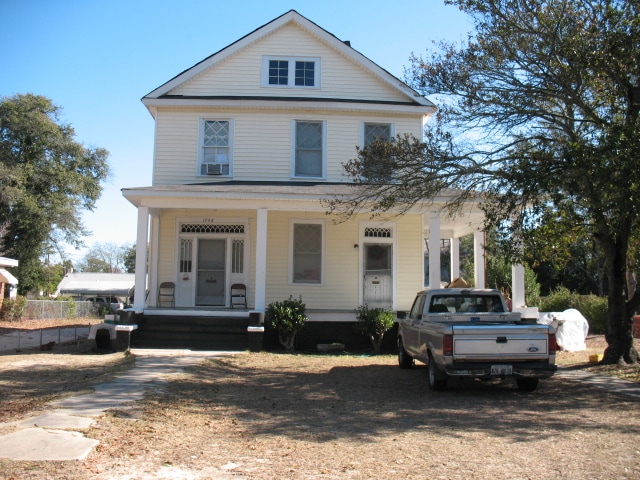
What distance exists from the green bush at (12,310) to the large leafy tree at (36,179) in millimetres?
5979

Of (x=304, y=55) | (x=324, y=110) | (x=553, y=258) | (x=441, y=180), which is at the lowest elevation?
(x=553, y=258)

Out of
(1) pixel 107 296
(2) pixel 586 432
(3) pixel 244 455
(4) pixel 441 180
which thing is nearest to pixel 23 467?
(3) pixel 244 455

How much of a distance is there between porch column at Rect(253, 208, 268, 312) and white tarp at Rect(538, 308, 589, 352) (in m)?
7.10

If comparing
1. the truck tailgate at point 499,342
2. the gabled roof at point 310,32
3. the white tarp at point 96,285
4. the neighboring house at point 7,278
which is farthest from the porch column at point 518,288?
the white tarp at point 96,285

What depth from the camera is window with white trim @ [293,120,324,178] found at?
17.5 metres

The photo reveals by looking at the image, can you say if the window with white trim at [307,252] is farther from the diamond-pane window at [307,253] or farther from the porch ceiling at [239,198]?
the porch ceiling at [239,198]

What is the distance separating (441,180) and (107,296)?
155 ft

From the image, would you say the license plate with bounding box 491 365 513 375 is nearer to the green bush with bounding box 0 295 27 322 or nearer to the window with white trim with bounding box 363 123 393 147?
the window with white trim with bounding box 363 123 393 147

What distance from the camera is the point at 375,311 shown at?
599 inches

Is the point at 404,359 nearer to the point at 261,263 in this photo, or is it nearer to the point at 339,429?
the point at 261,263

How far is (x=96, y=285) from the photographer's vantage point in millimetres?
53750

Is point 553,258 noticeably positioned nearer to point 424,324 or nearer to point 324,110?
point 424,324

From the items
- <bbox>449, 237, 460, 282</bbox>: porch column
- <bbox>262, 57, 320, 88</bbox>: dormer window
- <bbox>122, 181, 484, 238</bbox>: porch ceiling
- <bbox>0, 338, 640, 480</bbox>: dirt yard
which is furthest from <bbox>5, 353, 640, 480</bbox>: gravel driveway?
<bbox>262, 57, 320, 88</bbox>: dormer window

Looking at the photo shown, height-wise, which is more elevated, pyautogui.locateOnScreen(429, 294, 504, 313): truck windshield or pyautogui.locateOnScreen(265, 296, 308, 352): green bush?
pyautogui.locateOnScreen(429, 294, 504, 313): truck windshield
